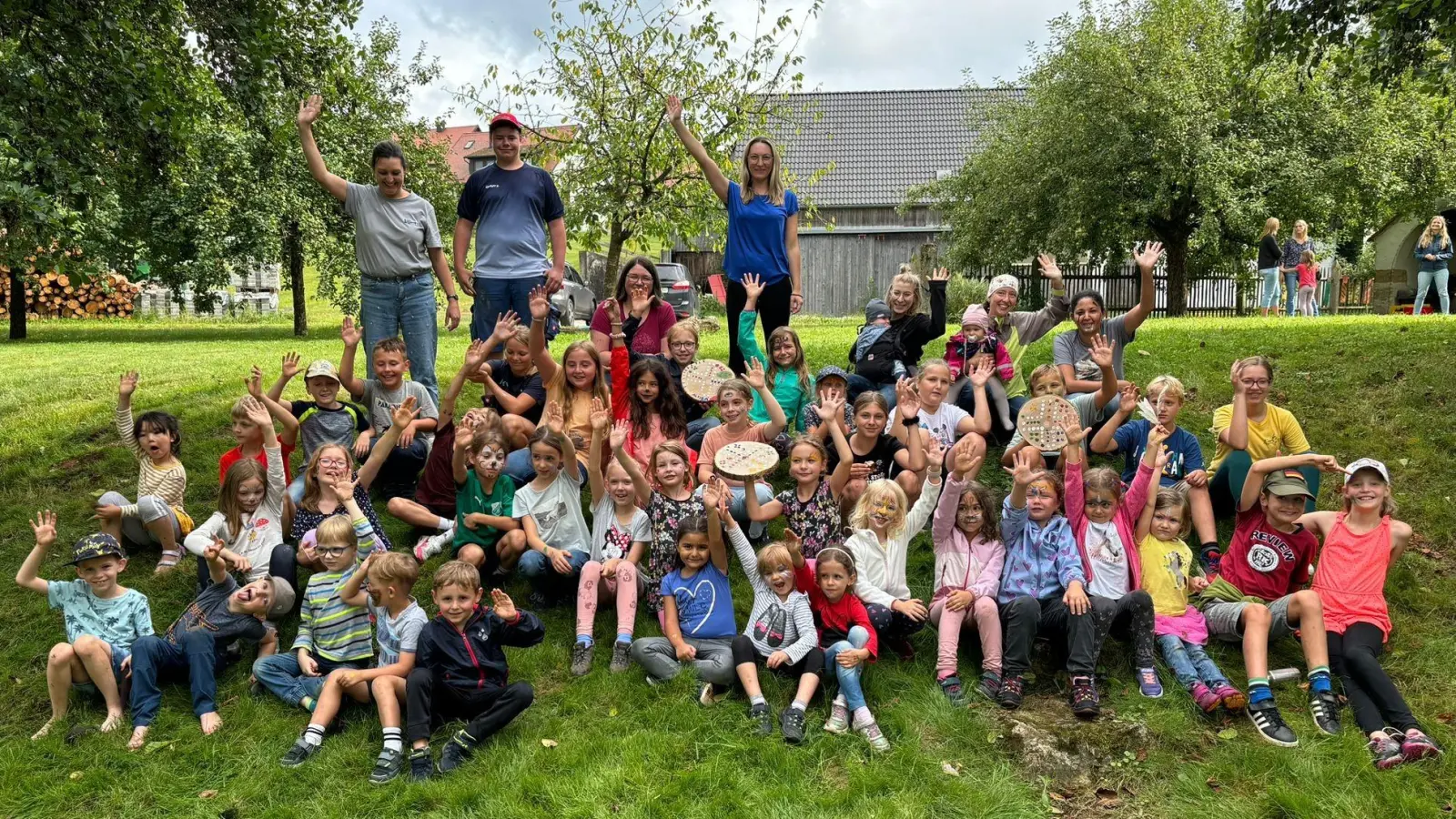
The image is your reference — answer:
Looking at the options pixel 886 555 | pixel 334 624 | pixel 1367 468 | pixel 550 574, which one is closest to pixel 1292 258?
pixel 1367 468

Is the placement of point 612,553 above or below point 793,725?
above

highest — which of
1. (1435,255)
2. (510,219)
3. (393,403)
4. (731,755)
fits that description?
(1435,255)

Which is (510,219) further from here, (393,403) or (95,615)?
(95,615)

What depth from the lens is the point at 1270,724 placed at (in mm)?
4773

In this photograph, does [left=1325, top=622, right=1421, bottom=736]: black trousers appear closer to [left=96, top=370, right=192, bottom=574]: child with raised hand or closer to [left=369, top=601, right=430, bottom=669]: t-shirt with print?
[left=369, top=601, right=430, bottom=669]: t-shirt with print

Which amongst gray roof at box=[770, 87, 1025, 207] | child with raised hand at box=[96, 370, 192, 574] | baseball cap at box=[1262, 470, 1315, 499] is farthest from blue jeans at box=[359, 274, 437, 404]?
gray roof at box=[770, 87, 1025, 207]

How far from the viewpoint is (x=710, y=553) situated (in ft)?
18.3

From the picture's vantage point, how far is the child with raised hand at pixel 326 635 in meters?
5.29

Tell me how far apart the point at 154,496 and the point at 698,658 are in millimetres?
3747

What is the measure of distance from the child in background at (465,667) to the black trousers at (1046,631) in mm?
2414

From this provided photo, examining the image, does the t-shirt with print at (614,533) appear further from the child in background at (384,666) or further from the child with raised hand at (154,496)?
the child with raised hand at (154,496)

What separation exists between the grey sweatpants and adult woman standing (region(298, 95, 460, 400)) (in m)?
2.83

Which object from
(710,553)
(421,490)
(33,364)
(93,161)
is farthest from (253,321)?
(710,553)

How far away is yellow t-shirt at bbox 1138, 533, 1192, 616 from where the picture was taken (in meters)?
5.48
